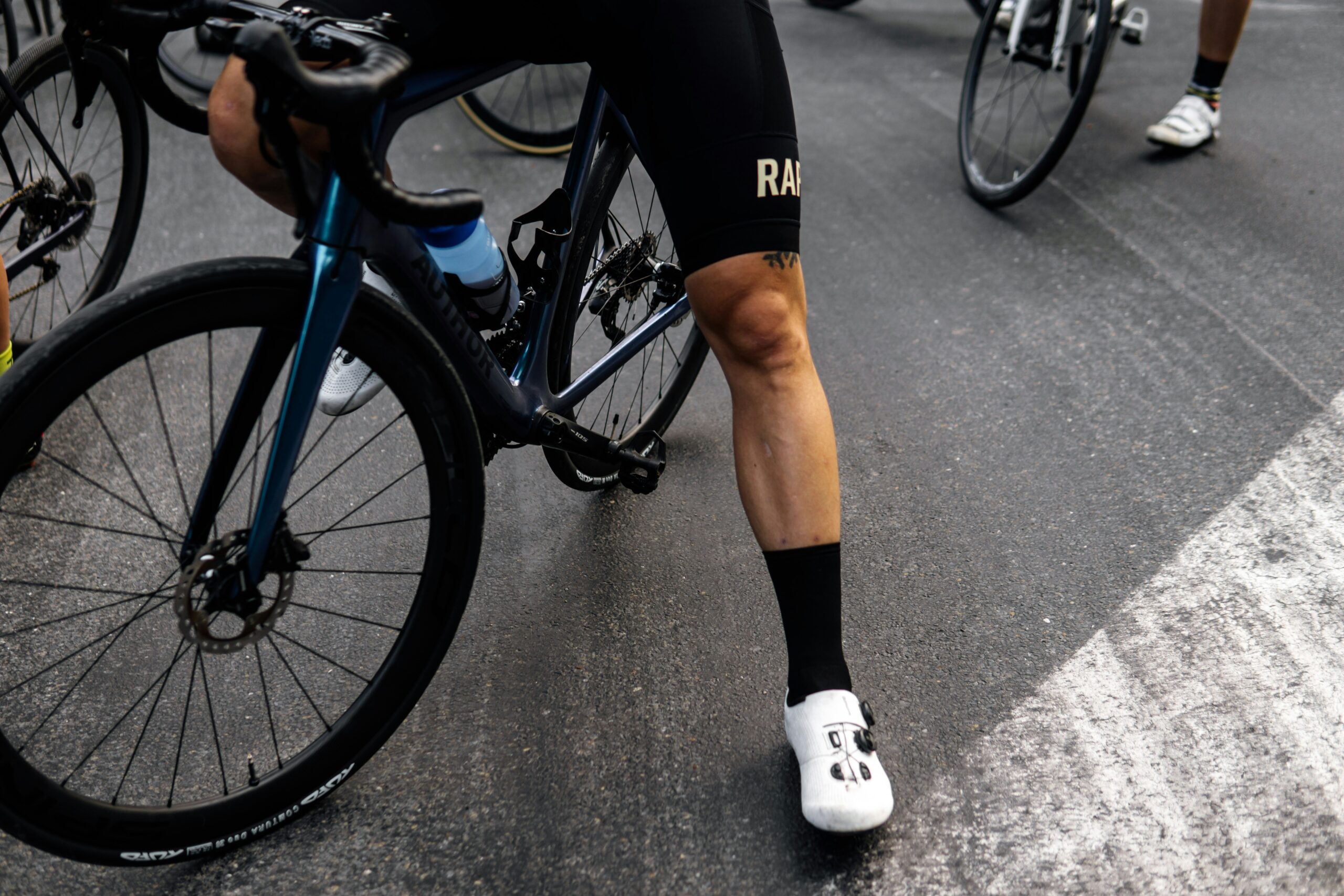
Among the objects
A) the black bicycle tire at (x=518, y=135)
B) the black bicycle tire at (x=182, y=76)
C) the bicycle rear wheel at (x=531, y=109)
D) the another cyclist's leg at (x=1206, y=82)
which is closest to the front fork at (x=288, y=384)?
the bicycle rear wheel at (x=531, y=109)

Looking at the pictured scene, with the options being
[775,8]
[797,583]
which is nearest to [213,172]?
[797,583]

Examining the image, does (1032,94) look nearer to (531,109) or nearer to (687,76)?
(531,109)

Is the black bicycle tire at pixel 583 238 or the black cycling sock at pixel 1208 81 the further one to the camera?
the black cycling sock at pixel 1208 81

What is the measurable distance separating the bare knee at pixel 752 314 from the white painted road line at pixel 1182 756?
792 mm

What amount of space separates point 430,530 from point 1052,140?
3156mm

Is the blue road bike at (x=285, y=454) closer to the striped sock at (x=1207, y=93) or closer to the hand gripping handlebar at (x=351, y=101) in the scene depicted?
the hand gripping handlebar at (x=351, y=101)

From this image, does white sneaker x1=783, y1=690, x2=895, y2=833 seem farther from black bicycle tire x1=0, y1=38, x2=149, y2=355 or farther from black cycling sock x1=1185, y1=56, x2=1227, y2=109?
black cycling sock x1=1185, y1=56, x2=1227, y2=109

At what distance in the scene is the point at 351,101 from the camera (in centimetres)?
116

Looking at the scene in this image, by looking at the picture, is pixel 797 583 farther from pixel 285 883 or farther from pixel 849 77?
pixel 849 77

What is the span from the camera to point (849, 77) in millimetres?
5141

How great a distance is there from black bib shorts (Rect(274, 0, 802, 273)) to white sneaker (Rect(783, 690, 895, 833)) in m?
0.75

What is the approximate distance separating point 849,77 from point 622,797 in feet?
14.1

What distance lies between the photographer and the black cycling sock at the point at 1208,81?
13.0 feet

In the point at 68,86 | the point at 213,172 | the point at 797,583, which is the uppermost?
the point at 68,86
